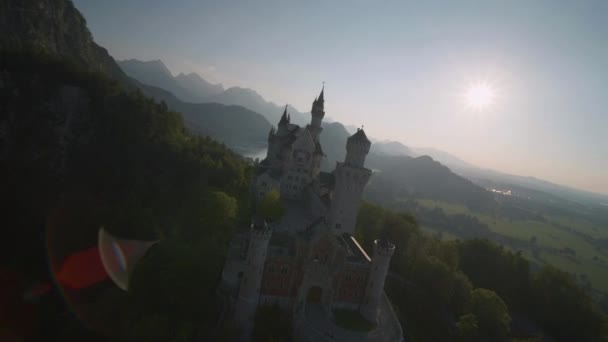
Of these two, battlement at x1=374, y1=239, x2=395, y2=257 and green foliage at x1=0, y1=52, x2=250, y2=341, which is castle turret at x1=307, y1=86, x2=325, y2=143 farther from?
battlement at x1=374, y1=239, x2=395, y2=257

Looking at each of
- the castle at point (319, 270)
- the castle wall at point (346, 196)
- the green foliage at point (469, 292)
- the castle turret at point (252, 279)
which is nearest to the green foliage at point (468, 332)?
the green foliage at point (469, 292)

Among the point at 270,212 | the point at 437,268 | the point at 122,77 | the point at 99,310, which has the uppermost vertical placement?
the point at 122,77

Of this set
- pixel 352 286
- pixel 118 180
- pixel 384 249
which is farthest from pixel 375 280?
pixel 118 180

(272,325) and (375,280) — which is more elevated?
(375,280)

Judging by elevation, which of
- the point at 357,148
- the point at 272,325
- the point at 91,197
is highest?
the point at 357,148

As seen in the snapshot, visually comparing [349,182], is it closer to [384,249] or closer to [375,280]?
[384,249]

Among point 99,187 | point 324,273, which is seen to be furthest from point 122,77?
point 324,273

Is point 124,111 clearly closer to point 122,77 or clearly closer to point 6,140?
point 6,140
